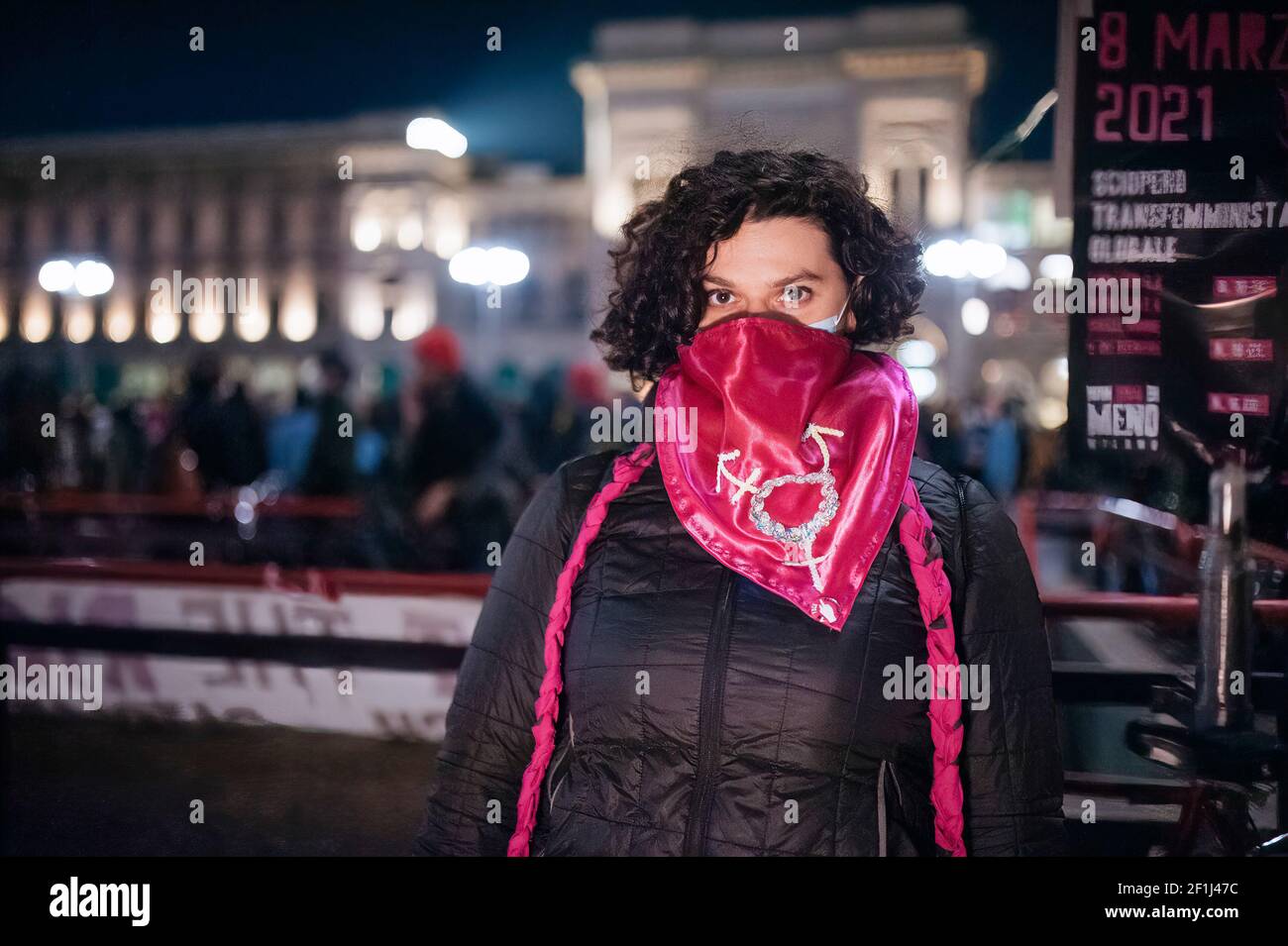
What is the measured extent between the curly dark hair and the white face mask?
2 cm

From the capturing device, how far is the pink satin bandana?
1674 mm

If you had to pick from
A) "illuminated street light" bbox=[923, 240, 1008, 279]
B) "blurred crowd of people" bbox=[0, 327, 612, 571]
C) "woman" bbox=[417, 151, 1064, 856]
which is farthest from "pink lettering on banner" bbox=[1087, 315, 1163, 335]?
"illuminated street light" bbox=[923, 240, 1008, 279]

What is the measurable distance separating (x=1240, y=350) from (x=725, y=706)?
188 centimetres

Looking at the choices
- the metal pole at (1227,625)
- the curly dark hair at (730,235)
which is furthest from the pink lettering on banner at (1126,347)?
the curly dark hair at (730,235)

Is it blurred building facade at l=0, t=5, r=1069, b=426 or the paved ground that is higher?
blurred building facade at l=0, t=5, r=1069, b=426

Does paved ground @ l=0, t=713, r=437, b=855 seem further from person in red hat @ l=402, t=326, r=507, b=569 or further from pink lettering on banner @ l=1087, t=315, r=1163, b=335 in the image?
pink lettering on banner @ l=1087, t=315, r=1163, b=335

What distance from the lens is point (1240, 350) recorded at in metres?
2.59

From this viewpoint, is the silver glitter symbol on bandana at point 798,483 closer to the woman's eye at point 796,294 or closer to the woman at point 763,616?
the woman at point 763,616

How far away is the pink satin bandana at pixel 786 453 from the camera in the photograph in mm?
1674

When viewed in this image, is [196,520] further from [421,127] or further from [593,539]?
[593,539]

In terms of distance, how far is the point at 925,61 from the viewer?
26406 mm

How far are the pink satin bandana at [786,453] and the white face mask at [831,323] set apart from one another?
6 centimetres

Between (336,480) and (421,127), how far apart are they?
2.43 meters
